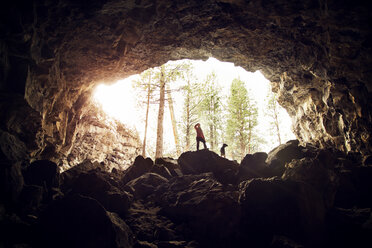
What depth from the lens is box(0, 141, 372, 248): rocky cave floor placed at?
4.35 m

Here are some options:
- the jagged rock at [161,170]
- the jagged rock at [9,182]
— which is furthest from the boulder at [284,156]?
the jagged rock at [9,182]

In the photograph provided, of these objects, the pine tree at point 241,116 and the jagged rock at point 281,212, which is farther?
the pine tree at point 241,116

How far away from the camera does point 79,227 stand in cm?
443

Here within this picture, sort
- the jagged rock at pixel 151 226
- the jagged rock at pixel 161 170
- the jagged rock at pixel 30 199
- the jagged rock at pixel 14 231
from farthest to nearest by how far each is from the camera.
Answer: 1. the jagged rock at pixel 161 170
2. the jagged rock at pixel 151 226
3. the jagged rock at pixel 30 199
4. the jagged rock at pixel 14 231

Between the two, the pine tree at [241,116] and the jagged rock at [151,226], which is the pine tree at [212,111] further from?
the jagged rock at [151,226]

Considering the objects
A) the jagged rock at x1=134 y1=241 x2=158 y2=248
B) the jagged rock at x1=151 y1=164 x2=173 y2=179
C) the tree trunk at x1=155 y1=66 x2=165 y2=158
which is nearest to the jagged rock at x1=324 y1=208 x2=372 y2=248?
the jagged rock at x1=134 y1=241 x2=158 y2=248

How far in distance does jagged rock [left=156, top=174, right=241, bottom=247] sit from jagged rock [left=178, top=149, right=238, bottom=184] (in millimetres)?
1793

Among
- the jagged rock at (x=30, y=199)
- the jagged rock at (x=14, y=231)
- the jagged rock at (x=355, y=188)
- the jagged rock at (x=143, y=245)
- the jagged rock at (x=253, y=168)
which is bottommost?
the jagged rock at (x=143, y=245)

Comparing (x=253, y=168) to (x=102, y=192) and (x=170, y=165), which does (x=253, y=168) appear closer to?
(x=170, y=165)

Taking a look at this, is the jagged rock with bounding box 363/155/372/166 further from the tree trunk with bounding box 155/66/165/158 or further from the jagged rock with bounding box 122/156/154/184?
the tree trunk with bounding box 155/66/165/158

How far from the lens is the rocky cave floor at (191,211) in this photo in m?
4.35

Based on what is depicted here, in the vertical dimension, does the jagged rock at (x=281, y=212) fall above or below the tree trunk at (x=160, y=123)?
below

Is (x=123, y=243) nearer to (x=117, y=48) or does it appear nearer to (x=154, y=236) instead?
(x=154, y=236)

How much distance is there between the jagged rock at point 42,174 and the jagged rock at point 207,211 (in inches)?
141
